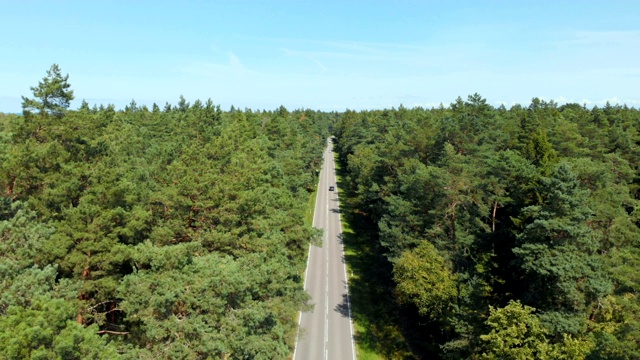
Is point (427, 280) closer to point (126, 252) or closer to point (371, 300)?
point (371, 300)

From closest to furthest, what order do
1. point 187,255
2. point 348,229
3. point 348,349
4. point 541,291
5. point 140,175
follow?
1. point 187,255
2. point 541,291
3. point 140,175
4. point 348,349
5. point 348,229

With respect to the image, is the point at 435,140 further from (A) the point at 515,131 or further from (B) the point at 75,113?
(B) the point at 75,113

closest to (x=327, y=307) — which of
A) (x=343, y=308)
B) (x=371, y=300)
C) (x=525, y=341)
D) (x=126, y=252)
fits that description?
(x=343, y=308)

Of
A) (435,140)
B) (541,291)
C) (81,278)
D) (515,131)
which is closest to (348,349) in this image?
(541,291)

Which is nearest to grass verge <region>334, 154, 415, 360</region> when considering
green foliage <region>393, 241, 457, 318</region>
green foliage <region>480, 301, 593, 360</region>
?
green foliage <region>393, 241, 457, 318</region>

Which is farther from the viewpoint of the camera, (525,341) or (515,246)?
(515,246)

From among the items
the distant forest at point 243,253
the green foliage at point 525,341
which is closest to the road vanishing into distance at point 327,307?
the distant forest at point 243,253

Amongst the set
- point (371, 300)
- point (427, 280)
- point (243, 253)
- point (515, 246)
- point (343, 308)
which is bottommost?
point (343, 308)
